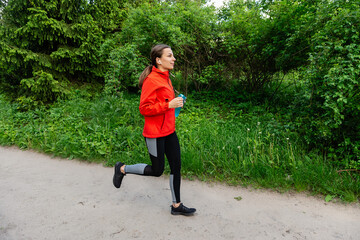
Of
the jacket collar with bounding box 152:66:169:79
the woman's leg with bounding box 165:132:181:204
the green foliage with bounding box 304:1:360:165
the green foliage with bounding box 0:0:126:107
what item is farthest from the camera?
the green foliage with bounding box 0:0:126:107

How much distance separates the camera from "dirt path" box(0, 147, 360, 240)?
91.2 inches

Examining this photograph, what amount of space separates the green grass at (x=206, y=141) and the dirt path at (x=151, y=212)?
266 mm

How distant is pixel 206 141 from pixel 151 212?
181cm

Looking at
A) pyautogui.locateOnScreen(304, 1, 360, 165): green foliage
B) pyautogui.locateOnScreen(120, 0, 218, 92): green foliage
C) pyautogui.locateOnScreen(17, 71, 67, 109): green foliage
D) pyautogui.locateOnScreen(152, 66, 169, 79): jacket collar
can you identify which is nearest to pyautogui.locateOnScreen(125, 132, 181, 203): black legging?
pyautogui.locateOnScreen(152, 66, 169, 79): jacket collar

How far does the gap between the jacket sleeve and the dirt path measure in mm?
1224

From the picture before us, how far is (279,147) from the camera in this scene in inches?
147

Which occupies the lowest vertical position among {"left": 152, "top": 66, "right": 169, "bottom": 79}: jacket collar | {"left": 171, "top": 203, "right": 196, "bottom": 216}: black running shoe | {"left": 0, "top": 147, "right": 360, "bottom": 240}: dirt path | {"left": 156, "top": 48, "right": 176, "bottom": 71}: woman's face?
{"left": 0, "top": 147, "right": 360, "bottom": 240}: dirt path

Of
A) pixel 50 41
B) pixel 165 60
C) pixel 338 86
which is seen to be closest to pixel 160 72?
pixel 165 60

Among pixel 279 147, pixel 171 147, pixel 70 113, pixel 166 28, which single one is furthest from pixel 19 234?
pixel 166 28

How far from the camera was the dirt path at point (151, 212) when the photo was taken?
232cm

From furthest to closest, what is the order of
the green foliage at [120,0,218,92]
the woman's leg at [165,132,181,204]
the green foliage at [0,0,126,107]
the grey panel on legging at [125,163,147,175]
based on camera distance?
the green foliage at [0,0,126,107] → the green foliage at [120,0,218,92] → the grey panel on legging at [125,163,147,175] → the woman's leg at [165,132,181,204]

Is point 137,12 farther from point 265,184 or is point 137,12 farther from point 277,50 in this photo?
point 265,184

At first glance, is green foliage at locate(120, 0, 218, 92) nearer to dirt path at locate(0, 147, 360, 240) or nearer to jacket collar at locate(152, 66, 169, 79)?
jacket collar at locate(152, 66, 169, 79)

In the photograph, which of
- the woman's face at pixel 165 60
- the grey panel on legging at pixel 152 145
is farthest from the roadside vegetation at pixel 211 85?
the woman's face at pixel 165 60
